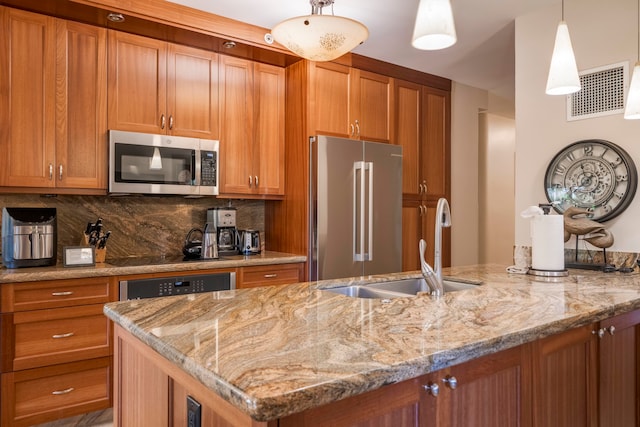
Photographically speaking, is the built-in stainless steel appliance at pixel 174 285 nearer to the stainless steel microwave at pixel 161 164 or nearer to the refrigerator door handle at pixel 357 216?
the stainless steel microwave at pixel 161 164

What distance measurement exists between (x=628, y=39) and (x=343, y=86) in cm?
194

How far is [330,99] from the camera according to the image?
3590 millimetres

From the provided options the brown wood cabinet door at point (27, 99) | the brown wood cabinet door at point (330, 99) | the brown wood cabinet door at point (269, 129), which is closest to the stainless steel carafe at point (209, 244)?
the brown wood cabinet door at point (269, 129)

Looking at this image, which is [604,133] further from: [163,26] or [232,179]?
[163,26]

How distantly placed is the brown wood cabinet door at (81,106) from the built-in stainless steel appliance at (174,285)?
27.8 inches

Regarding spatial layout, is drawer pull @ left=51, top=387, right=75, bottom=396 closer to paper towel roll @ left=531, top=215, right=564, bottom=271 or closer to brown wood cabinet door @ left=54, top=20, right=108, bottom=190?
brown wood cabinet door @ left=54, top=20, right=108, bottom=190

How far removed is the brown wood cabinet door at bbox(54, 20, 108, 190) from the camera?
107 inches

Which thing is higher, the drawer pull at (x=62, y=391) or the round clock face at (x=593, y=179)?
the round clock face at (x=593, y=179)

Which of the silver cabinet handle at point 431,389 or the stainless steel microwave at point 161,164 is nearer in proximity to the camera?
the silver cabinet handle at point 431,389

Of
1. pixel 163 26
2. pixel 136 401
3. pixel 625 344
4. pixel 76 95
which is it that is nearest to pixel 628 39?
pixel 625 344

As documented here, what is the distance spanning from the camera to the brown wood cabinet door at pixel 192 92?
10.2ft

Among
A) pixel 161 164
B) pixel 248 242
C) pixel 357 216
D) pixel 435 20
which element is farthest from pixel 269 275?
pixel 435 20

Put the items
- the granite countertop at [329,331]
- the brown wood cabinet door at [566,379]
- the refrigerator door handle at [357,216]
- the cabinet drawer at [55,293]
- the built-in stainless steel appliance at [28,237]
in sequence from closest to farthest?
the granite countertop at [329,331], the brown wood cabinet door at [566,379], the cabinet drawer at [55,293], the built-in stainless steel appliance at [28,237], the refrigerator door handle at [357,216]

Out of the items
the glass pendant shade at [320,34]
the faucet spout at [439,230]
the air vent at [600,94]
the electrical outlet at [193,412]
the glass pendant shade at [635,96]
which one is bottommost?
the electrical outlet at [193,412]
